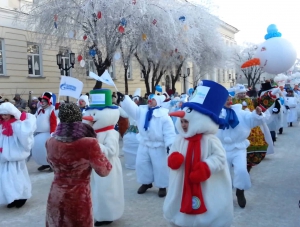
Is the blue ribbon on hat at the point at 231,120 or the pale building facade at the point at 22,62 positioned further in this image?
the pale building facade at the point at 22,62

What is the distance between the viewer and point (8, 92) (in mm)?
17781

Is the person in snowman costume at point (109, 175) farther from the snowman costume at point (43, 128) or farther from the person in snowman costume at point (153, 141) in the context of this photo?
the snowman costume at point (43, 128)

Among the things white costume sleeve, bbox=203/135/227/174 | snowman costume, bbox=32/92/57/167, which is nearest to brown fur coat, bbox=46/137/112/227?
white costume sleeve, bbox=203/135/227/174

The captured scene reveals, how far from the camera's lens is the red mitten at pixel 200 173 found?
364 cm

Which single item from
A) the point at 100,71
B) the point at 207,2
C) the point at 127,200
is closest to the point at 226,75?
the point at 207,2

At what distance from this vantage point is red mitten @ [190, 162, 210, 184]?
3.64 m

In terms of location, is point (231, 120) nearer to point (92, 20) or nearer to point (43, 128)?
point (43, 128)

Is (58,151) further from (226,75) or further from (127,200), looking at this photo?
(226,75)

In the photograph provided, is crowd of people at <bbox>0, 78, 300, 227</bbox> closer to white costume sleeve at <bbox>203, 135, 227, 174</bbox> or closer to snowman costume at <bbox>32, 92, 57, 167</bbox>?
white costume sleeve at <bbox>203, 135, 227, 174</bbox>

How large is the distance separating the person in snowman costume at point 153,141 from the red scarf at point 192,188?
8.10ft

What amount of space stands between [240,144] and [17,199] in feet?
11.4

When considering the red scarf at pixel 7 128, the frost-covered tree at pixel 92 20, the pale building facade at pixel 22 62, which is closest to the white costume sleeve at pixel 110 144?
the red scarf at pixel 7 128

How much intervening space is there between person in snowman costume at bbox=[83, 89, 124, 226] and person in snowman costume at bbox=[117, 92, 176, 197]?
120cm

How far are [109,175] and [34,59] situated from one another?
1611 centimetres
